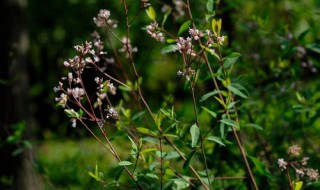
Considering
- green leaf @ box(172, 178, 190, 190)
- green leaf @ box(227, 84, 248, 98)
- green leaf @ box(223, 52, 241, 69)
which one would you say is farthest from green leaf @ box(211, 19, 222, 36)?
green leaf @ box(172, 178, 190, 190)

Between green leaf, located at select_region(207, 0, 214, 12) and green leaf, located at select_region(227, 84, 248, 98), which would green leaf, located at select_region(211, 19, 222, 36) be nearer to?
green leaf, located at select_region(207, 0, 214, 12)

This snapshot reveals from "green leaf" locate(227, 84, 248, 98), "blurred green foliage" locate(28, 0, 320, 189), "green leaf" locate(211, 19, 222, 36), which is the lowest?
"blurred green foliage" locate(28, 0, 320, 189)

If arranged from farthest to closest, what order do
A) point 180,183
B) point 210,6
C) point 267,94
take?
point 267,94
point 210,6
point 180,183

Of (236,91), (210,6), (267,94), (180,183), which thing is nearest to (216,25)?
(210,6)

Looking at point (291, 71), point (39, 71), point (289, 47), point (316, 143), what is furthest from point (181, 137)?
point (39, 71)

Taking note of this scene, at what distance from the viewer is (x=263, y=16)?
3.50 metres

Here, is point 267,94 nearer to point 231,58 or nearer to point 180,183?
point 231,58

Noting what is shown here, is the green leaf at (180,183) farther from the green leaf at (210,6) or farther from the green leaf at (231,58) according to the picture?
the green leaf at (210,6)

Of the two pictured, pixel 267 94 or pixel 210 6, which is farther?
→ pixel 267 94

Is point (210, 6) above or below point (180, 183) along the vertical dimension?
above

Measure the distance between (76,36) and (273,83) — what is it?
1016cm

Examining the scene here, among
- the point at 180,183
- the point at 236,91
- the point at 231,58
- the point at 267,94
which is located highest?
the point at 231,58

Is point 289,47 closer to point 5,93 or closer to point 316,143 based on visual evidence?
point 316,143

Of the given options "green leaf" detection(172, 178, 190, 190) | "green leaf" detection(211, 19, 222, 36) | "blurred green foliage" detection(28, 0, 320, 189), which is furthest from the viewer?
"blurred green foliage" detection(28, 0, 320, 189)
